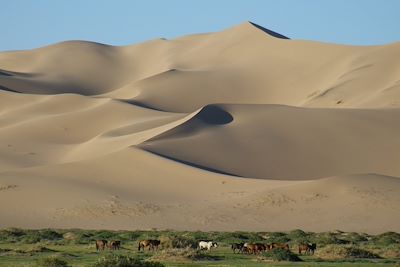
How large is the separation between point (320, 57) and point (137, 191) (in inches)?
2215

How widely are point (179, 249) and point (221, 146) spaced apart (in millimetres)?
34247

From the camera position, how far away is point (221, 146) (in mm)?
60375

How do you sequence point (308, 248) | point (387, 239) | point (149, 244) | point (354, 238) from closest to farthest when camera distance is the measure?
point (308, 248), point (149, 244), point (387, 239), point (354, 238)

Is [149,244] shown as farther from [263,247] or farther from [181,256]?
[181,256]

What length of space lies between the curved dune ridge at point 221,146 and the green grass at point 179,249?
7.46m

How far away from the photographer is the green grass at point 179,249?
77.5 feet

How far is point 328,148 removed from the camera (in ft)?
202

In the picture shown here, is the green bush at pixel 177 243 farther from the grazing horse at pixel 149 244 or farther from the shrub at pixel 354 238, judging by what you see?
the shrub at pixel 354 238

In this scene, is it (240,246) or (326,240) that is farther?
(326,240)

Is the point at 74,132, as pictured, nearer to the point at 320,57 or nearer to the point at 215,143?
the point at 215,143

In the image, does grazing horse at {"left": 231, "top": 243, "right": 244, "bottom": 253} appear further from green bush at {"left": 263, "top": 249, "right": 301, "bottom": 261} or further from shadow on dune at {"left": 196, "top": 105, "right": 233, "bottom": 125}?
shadow on dune at {"left": 196, "top": 105, "right": 233, "bottom": 125}

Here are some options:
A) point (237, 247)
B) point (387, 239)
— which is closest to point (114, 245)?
point (237, 247)

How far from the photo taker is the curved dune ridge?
45.6m

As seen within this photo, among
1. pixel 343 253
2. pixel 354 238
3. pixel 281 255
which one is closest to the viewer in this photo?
pixel 281 255
